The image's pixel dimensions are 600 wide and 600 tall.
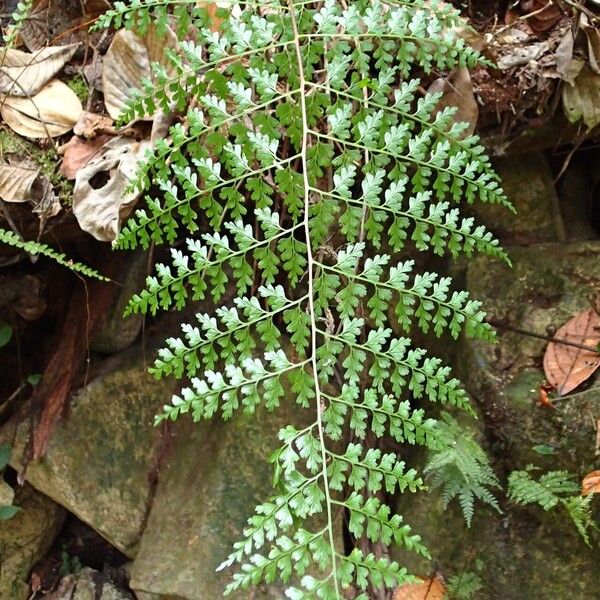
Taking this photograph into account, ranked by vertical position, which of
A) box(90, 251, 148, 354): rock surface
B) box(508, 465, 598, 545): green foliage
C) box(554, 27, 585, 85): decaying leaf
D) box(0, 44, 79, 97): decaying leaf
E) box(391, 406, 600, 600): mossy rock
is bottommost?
box(391, 406, 600, 600): mossy rock

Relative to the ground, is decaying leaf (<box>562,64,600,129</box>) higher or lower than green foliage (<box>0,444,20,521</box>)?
higher

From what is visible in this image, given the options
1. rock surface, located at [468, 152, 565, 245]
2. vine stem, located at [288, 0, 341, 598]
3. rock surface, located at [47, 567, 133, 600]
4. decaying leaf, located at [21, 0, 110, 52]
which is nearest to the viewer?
vine stem, located at [288, 0, 341, 598]

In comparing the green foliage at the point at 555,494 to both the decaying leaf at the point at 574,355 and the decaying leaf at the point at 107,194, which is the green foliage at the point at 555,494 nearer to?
the decaying leaf at the point at 574,355

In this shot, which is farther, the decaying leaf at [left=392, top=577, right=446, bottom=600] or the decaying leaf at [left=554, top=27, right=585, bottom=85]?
the decaying leaf at [left=392, top=577, right=446, bottom=600]

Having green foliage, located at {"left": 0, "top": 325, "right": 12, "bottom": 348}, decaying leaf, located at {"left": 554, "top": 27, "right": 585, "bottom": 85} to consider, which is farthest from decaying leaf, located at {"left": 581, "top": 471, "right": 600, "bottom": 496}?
green foliage, located at {"left": 0, "top": 325, "right": 12, "bottom": 348}

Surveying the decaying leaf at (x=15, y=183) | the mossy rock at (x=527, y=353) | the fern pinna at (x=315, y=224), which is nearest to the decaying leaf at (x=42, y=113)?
the decaying leaf at (x=15, y=183)

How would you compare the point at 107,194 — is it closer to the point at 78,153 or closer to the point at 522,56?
the point at 78,153

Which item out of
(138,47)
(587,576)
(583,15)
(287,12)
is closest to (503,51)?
(583,15)

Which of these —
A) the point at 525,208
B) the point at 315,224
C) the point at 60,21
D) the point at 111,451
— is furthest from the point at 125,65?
the point at 111,451

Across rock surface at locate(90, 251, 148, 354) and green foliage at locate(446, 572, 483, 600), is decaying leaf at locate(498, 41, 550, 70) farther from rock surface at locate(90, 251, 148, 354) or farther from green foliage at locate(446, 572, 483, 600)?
green foliage at locate(446, 572, 483, 600)
